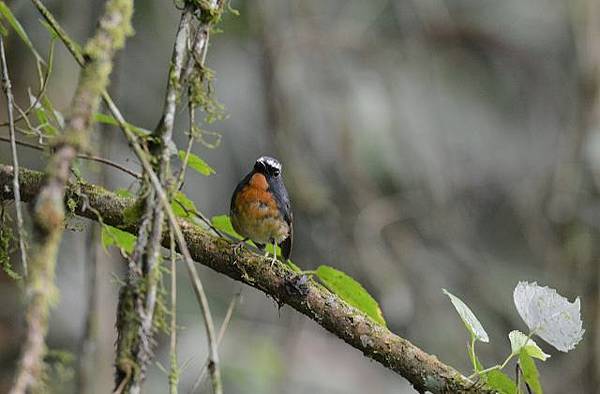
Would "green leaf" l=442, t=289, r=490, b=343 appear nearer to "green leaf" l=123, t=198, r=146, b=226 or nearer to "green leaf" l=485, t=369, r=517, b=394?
"green leaf" l=485, t=369, r=517, b=394

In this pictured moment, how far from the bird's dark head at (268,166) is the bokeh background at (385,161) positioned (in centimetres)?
82

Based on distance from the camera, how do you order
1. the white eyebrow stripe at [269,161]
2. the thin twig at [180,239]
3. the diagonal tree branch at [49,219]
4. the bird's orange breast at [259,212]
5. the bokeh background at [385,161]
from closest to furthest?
the diagonal tree branch at [49,219]
the thin twig at [180,239]
the bird's orange breast at [259,212]
the white eyebrow stripe at [269,161]
the bokeh background at [385,161]

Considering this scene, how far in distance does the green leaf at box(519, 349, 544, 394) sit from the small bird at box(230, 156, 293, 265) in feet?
3.61

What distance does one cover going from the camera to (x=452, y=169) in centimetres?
Result: 667

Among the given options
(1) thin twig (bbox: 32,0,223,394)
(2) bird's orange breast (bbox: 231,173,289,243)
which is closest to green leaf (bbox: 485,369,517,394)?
(1) thin twig (bbox: 32,0,223,394)

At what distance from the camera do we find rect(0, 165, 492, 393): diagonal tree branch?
1670 millimetres

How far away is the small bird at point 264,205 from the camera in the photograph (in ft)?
8.39

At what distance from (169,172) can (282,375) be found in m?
3.62

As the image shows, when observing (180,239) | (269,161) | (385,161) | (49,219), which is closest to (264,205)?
(269,161)

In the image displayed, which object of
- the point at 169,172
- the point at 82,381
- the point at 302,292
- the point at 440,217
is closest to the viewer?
the point at 169,172

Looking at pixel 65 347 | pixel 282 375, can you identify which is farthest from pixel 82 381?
pixel 65 347

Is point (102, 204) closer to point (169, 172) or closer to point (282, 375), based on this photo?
point (169, 172)

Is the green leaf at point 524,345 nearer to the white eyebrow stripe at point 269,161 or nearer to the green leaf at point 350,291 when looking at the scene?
the green leaf at point 350,291

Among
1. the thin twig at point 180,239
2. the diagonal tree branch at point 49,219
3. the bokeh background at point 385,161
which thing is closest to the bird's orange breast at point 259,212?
the bokeh background at point 385,161
